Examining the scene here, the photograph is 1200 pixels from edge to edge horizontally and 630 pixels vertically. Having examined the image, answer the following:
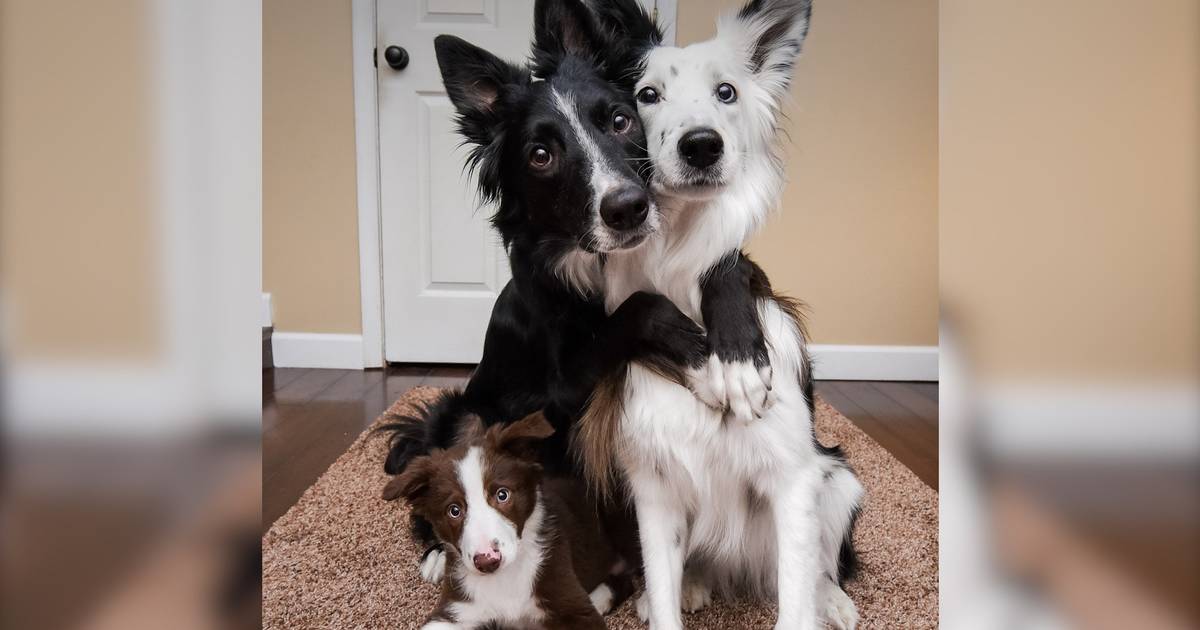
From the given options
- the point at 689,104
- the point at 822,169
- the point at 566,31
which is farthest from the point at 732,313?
the point at 822,169

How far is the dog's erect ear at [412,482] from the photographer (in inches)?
45.6

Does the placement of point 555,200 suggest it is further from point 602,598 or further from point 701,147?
point 602,598

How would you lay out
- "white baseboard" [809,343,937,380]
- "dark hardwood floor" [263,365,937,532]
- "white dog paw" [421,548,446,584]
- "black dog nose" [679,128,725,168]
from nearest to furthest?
"black dog nose" [679,128,725,168] < "white dog paw" [421,548,446,584] < "dark hardwood floor" [263,365,937,532] < "white baseboard" [809,343,937,380]

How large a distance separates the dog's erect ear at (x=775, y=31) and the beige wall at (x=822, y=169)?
2.00m

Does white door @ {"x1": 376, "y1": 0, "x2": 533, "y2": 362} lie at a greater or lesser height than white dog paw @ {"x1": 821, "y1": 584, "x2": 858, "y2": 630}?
greater

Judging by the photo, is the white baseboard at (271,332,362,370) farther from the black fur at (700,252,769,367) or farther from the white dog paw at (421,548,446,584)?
the black fur at (700,252,769,367)

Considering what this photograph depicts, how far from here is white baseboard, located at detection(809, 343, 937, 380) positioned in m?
3.41

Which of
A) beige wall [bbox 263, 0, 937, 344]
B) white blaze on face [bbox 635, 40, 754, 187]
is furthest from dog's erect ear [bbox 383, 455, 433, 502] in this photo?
beige wall [bbox 263, 0, 937, 344]

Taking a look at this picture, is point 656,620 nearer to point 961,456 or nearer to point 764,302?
point 764,302

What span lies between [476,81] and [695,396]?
2.26 feet

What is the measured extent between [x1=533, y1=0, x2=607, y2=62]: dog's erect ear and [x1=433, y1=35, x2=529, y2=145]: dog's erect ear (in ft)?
0.22

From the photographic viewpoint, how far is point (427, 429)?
1618mm

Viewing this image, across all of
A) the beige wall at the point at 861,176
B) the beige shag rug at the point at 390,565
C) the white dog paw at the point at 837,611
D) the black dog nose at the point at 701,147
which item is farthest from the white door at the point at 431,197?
the white dog paw at the point at 837,611

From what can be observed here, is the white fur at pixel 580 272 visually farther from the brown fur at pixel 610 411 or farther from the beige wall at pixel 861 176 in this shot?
the beige wall at pixel 861 176
